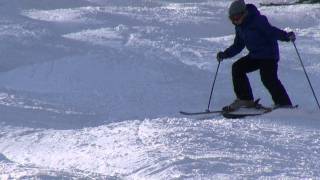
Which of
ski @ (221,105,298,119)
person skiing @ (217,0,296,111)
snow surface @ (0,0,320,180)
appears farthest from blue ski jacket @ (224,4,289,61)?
snow surface @ (0,0,320,180)

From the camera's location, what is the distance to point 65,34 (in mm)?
18516

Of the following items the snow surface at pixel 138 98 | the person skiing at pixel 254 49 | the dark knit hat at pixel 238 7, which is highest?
the dark knit hat at pixel 238 7

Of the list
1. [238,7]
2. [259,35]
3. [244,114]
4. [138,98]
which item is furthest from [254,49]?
[138,98]

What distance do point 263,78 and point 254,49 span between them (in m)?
0.45

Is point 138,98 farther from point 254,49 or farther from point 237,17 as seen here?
point 237,17

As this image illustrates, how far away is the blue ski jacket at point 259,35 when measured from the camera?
1073cm

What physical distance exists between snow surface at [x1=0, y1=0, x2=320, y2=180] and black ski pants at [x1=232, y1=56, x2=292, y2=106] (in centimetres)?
40

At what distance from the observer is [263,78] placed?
1124cm

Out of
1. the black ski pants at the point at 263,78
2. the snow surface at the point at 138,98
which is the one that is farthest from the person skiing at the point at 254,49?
the snow surface at the point at 138,98

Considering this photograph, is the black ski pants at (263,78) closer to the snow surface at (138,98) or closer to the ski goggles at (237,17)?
the snow surface at (138,98)

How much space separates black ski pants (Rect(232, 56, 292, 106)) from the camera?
11.1 meters

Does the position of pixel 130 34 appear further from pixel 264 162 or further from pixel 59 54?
pixel 264 162

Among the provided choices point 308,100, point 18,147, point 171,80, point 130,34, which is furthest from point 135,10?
point 18,147

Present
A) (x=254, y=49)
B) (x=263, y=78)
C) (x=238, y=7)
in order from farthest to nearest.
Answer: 1. (x=263, y=78)
2. (x=254, y=49)
3. (x=238, y=7)
